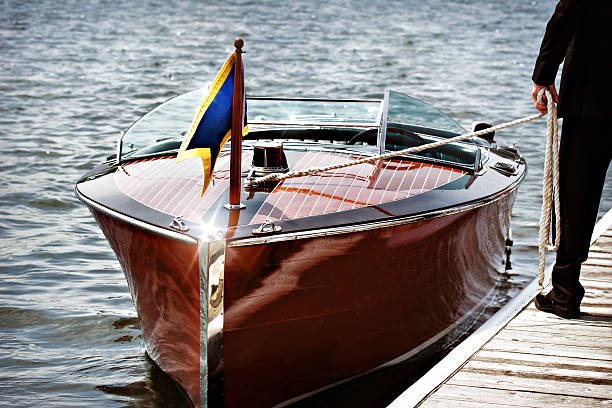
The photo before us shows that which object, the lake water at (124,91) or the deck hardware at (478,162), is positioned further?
the lake water at (124,91)

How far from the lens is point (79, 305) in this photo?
573cm

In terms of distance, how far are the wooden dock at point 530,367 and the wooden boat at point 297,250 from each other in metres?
0.55

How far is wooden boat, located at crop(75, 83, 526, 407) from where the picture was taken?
11.8ft

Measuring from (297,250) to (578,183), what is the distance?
1.30 meters

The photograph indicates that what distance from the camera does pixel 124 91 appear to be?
43.7 feet

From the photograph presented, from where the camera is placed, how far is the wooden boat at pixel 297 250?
361 cm

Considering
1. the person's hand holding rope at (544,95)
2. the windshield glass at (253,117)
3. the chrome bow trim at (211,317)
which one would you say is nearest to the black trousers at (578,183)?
the person's hand holding rope at (544,95)

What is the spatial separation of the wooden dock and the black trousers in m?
0.25

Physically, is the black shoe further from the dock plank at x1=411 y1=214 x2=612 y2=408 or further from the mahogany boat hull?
the mahogany boat hull

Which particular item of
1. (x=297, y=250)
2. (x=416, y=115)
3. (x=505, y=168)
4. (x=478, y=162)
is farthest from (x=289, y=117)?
(x=297, y=250)

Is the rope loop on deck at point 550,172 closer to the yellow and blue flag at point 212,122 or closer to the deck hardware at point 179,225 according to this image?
the yellow and blue flag at point 212,122

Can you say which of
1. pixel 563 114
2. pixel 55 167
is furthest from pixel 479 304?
pixel 55 167

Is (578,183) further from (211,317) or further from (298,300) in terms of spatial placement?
(211,317)

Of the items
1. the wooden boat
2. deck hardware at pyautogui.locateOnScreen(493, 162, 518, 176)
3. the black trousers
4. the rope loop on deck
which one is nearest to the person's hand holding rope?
the rope loop on deck
